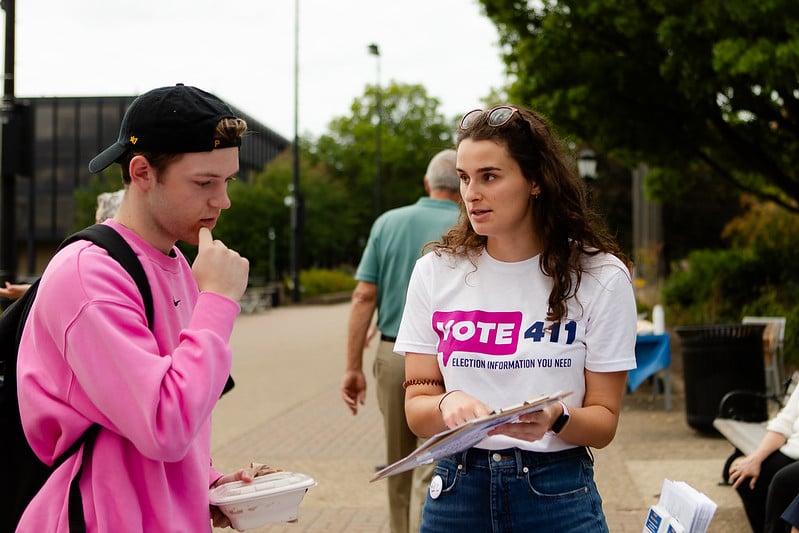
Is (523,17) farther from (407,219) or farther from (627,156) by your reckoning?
(407,219)

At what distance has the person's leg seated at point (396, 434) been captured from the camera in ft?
17.3

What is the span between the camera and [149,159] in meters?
2.08

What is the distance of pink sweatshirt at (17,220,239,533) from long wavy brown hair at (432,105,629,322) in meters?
0.88

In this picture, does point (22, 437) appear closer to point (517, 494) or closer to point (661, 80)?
point (517, 494)

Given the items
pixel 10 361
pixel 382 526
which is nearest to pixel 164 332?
pixel 10 361

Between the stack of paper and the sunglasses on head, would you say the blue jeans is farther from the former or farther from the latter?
the sunglasses on head

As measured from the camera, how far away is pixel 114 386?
182 centimetres

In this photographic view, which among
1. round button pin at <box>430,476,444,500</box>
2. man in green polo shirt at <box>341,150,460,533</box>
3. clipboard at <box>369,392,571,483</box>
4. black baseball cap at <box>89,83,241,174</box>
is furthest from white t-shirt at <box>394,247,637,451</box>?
man in green polo shirt at <box>341,150,460,533</box>

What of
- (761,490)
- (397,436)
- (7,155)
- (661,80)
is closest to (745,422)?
(761,490)

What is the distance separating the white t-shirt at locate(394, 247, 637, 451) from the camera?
241cm

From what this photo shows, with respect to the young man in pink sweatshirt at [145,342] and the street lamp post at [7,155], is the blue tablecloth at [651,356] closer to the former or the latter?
the street lamp post at [7,155]

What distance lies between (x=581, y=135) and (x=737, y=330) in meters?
6.72

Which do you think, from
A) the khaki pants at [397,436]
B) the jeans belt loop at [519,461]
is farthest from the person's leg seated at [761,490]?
the jeans belt loop at [519,461]

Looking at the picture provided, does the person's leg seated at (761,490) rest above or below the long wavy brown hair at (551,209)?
below
